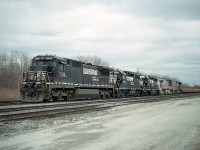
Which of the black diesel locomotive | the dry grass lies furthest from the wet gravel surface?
the dry grass

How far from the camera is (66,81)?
25.2 m

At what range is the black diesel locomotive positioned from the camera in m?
22.7

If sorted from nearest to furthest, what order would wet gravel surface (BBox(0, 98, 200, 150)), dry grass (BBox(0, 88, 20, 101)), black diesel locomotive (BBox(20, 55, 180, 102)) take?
wet gravel surface (BBox(0, 98, 200, 150)) < black diesel locomotive (BBox(20, 55, 180, 102)) < dry grass (BBox(0, 88, 20, 101))

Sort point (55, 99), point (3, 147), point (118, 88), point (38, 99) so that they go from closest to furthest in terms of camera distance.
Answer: point (3, 147) → point (38, 99) → point (55, 99) → point (118, 88)

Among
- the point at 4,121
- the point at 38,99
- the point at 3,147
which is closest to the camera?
the point at 3,147

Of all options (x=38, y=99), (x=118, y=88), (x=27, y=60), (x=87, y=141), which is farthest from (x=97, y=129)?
(x=27, y=60)

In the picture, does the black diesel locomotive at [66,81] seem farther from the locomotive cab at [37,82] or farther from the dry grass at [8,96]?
the dry grass at [8,96]

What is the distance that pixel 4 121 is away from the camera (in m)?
12.2

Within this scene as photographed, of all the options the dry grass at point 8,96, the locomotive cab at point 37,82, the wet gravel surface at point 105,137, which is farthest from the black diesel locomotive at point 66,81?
the wet gravel surface at point 105,137

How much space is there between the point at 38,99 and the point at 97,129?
1296 cm

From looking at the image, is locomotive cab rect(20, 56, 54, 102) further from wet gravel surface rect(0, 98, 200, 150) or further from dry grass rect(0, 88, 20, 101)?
wet gravel surface rect(0, 98, 200, 150)

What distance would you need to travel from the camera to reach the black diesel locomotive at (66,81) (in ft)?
74.5

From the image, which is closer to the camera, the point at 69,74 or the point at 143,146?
the point at 143,146

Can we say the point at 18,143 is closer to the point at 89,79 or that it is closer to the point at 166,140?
the point at 166,140
